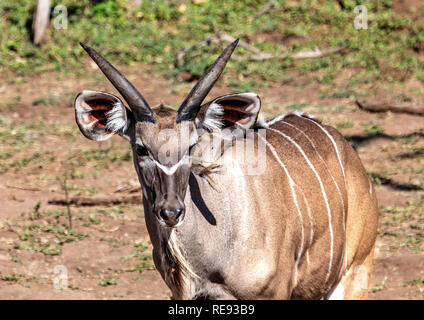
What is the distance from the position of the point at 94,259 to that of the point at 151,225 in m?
1.92

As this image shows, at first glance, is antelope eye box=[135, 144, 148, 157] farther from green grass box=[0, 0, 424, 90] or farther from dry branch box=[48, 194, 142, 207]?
green grass box=[0, 0, 424, 90]

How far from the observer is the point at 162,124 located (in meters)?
3.21

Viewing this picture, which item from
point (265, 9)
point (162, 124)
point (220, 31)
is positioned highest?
point (162, 124)

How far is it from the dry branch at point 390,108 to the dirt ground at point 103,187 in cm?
7

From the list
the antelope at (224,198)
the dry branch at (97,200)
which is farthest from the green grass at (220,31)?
the antelope at (224,198)

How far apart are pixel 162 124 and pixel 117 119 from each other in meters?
0.22

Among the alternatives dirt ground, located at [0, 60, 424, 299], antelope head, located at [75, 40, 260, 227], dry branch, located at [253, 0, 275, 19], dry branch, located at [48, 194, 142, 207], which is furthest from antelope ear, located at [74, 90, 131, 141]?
dry branch, located at [253, 0, 275, 19]

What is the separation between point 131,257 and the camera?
526 cm

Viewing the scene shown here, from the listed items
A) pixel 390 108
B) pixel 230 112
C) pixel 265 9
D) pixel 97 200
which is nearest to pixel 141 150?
pixel 230 112

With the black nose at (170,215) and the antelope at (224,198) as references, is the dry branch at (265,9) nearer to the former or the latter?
the antelope at (224,198)

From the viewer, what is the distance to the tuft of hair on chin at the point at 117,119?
129 inches

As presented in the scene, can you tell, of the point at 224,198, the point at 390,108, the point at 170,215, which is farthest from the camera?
the point at 390,108

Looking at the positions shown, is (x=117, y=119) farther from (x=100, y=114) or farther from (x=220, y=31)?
(x=220, y=31)

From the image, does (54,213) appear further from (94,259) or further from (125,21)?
(125,21)
